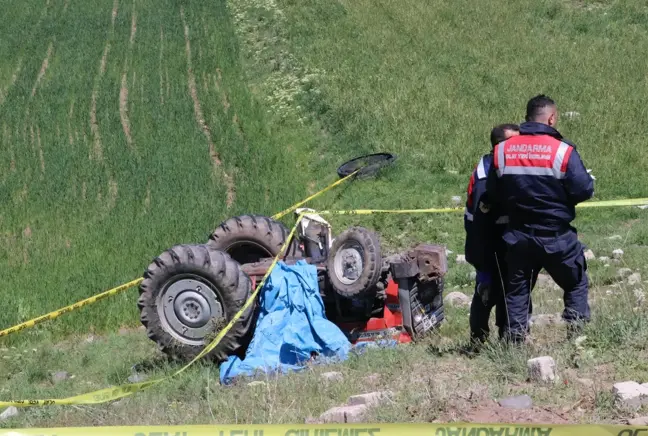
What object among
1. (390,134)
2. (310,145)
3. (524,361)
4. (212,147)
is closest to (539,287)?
(524,361)

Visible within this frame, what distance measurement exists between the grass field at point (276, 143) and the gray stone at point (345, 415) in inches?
4.6

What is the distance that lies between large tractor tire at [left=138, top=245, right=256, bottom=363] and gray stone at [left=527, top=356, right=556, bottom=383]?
2.70 meters

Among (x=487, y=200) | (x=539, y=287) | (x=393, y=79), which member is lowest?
(x=539, y=287)

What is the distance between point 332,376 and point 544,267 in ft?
4.97

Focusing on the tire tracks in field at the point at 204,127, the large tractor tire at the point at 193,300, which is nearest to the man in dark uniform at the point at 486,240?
the large tractor tire at the point at 193,300

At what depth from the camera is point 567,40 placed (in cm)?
2031

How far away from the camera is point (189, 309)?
7.79 m

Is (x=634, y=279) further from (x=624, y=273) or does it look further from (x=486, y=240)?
A: (x=486, y=240)

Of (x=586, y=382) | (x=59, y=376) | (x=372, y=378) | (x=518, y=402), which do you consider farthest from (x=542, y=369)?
(x=59, y=376)

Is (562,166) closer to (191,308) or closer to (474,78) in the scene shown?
(191,308)

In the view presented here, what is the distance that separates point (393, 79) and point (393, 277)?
11.3 m

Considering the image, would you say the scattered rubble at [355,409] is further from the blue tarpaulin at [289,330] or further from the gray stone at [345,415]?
the blue tarpaulin at [289,330]

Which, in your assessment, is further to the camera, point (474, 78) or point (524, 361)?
point (474, 78)

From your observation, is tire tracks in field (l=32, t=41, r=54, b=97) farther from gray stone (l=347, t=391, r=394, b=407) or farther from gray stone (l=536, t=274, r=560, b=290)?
gray stone (l=347, t=391, r=394, b=407)
